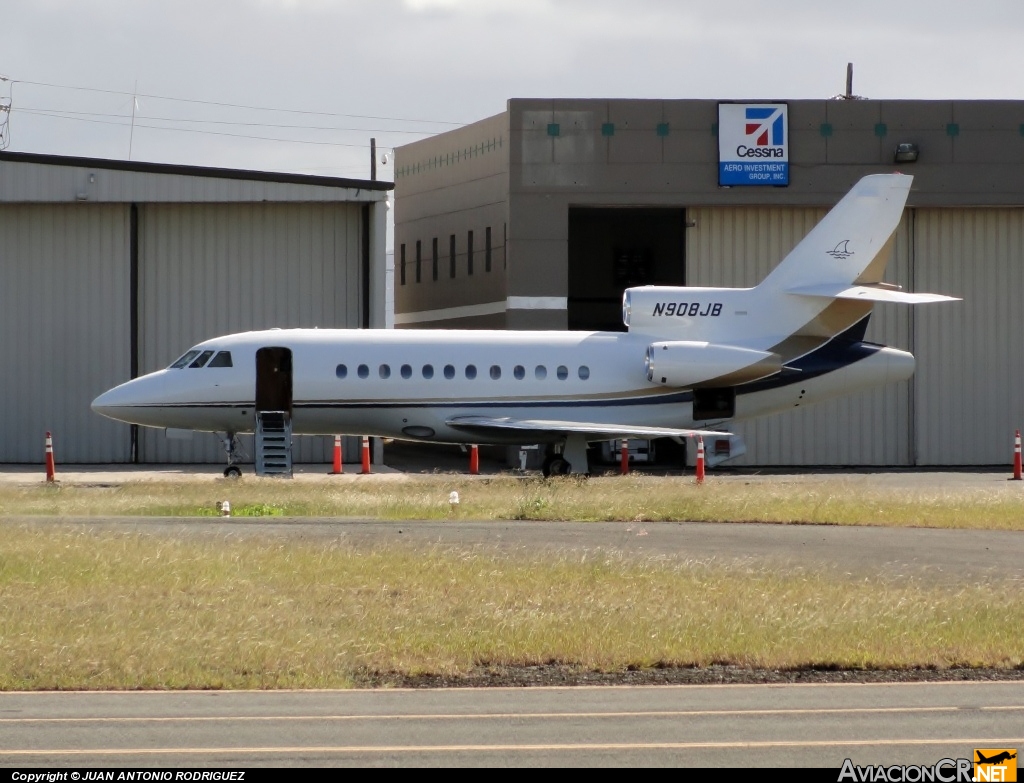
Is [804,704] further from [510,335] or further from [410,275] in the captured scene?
[410,275]

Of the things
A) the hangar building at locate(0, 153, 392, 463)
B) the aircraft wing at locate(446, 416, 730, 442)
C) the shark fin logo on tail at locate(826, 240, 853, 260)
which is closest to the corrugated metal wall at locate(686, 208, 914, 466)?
the shark fin logo on tail at locate(826, 240, 853, 260)

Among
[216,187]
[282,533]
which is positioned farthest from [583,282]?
[282,533]

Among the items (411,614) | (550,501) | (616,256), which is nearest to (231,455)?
(550,501)

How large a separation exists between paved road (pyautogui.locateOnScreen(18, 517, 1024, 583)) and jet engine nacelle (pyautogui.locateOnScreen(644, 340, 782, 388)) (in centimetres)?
944

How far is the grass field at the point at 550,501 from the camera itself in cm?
2102

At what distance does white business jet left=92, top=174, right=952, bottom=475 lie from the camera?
2872 centimetres

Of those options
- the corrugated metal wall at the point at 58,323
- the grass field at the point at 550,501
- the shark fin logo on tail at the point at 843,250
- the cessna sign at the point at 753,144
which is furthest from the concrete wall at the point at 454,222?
the grass field at the point at 550,501

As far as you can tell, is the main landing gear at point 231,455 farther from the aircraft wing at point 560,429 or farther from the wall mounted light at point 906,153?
the wall mounted light at point 906,153

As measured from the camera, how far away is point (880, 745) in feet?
26.2

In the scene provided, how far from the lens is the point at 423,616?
12.4 metres

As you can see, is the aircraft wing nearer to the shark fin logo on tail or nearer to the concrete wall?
the shark fin logo on tail

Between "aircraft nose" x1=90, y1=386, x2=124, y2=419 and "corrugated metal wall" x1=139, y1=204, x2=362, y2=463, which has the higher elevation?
"corrugated metal wall" x1=139, y1=204, x2=362, y2=463

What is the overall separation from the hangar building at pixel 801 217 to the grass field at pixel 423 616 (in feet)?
71.8

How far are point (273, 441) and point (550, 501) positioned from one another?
25.2 ft
